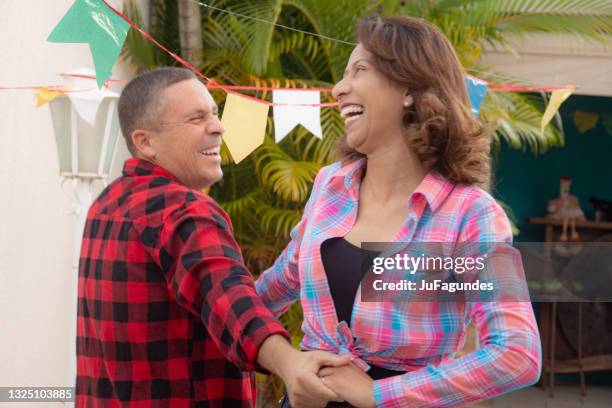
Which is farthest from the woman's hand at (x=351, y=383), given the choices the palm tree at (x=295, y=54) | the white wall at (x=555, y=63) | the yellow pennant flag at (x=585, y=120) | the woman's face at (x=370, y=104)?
the yellow pennant flag at (x=585, y=120)

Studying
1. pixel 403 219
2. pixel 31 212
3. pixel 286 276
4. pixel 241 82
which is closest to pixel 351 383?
pixel 403 219

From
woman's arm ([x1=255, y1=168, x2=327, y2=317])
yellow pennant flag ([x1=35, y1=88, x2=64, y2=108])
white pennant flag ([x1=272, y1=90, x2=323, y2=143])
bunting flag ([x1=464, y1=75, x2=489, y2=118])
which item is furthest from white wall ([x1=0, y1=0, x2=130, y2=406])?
woman's arm ([x1=255, y1=168, x2=327, y2=317])

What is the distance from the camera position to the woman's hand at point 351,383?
5.55 ft

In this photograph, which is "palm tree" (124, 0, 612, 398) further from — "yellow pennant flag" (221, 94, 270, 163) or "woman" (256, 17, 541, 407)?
"woman" (256, 17, 541, 407)

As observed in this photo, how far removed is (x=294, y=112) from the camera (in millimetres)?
3527

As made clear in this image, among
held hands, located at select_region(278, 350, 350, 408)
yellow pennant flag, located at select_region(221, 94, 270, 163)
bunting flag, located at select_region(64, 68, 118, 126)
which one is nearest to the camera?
held hands, located at select_region(278, 350, 350, 408)

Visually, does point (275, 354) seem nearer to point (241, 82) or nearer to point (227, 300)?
point (227, 300)

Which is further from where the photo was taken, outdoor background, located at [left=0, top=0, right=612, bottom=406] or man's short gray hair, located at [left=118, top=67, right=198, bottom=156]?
outdoor background, located at [left=0, top=0, right=612, bottom=406]

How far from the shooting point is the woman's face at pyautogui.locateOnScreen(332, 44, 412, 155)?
1.88 m

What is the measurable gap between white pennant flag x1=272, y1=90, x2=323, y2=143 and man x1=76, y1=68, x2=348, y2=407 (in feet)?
4.54

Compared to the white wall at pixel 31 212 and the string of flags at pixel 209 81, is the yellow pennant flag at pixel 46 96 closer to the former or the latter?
the string of flags at pixel 209 81

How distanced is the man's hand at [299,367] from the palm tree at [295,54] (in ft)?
12.5

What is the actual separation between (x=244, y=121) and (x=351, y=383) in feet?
5.63

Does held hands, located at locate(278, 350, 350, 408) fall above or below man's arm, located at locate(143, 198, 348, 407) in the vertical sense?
below
